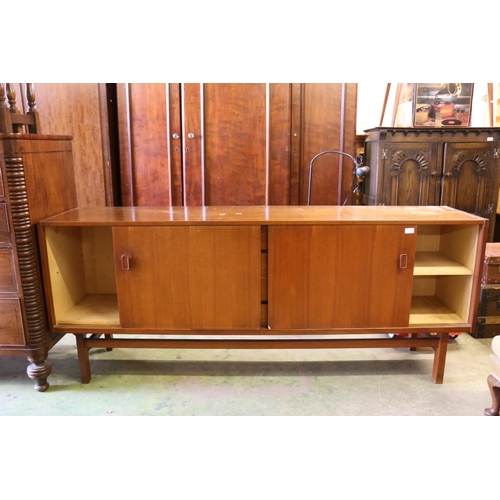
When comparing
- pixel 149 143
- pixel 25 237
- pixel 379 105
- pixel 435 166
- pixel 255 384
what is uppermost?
pixel 379 105

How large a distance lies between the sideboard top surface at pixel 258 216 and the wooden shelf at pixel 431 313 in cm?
47

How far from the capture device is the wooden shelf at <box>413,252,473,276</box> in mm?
1966

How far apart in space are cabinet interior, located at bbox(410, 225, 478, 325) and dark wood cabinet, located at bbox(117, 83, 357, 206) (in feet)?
4.65

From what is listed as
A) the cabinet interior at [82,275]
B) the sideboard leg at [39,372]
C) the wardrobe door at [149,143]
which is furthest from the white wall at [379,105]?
the sideboard leg at [39,372]

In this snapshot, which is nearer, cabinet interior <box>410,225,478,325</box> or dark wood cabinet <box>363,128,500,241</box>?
cabinet interior <box>410,225,478,325</box>

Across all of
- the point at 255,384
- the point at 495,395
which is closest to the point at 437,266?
the point at 495,395

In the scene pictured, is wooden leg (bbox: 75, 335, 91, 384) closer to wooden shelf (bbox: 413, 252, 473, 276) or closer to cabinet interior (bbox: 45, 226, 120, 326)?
cabinet interior (bbox: 45, 226, 120, 326)

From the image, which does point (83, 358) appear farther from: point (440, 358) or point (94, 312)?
point (440, 358)

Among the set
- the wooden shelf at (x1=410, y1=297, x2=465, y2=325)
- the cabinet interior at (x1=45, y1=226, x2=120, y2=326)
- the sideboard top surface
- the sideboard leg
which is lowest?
the sideboard leg

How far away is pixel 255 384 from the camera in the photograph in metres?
2.10

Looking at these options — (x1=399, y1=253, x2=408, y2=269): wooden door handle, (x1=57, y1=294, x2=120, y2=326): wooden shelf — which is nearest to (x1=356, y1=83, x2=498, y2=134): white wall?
(x1=399, y1=253, x2=408, y2=269): wooden door handle

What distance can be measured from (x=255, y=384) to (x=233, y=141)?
2.07 meters

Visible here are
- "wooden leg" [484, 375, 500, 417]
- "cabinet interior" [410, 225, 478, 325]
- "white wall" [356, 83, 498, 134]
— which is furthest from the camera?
"white wall" [356, 83, 498, 134]
